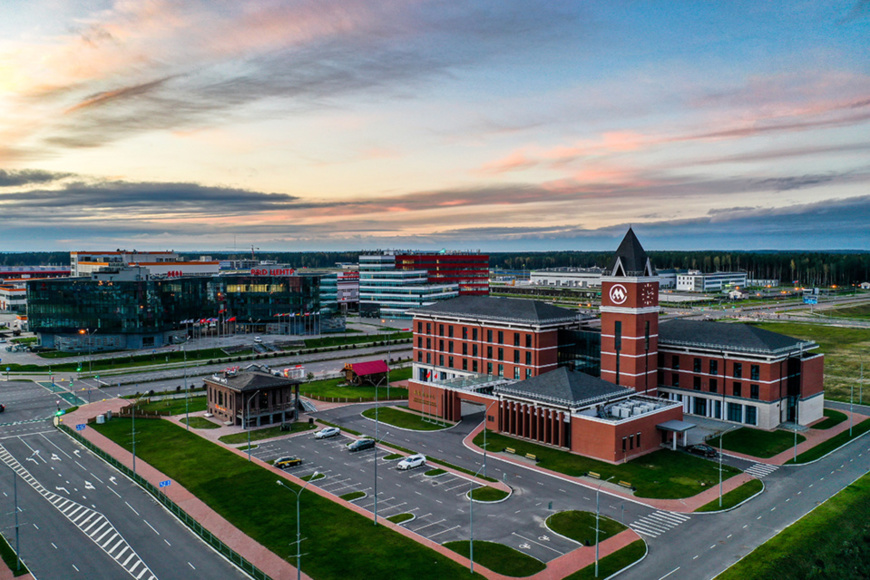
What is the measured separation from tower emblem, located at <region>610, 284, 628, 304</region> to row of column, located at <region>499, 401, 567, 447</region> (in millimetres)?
23901

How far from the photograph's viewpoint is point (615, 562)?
54281 millimetres

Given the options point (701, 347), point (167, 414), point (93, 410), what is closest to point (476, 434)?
point (701, 347)

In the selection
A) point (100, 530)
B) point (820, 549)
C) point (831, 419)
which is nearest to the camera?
point (820, 549)

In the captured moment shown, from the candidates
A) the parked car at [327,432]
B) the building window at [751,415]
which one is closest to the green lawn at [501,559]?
the parked car at [327,432]

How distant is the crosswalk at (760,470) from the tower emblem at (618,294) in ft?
102

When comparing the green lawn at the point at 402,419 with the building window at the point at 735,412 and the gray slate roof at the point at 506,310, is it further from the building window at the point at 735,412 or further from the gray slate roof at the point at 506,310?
the building window at the point at 735,412

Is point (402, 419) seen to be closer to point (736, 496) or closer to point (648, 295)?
point (648, 295)

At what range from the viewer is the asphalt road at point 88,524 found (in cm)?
5409

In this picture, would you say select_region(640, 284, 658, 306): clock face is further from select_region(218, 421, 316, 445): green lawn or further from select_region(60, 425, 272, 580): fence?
select_region(60, 425, 272, 580): fence

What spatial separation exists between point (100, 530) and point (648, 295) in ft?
269

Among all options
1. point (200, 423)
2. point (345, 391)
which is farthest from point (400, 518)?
point (345, 391)

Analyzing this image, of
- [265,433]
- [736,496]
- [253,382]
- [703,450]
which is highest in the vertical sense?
[253,382]

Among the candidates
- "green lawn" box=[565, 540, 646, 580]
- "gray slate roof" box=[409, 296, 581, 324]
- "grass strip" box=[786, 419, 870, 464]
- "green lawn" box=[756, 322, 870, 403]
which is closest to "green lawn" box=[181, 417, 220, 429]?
"gray slate roof" box=[409, 296, 581, 324]

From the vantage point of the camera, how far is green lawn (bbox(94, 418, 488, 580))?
2103 inches
